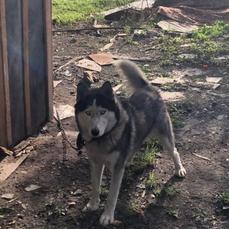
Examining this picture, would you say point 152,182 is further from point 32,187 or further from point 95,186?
point 32,187

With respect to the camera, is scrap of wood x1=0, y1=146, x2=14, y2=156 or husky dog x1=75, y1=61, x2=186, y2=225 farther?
scrap of wood x1=0, y1=146, x2=14, y2=156

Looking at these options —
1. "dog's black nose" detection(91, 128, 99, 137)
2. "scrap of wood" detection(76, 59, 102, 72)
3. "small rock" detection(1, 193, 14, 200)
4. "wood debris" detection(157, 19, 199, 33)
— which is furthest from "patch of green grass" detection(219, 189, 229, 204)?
"wood debris" detection(157, 19, 199, 33)

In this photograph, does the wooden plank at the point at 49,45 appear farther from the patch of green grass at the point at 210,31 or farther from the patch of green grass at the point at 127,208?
the patch of green grass at the point at 210,31

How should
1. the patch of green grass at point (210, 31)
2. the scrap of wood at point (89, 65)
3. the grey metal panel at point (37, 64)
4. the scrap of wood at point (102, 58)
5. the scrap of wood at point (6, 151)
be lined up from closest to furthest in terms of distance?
the scrap of wood at point (6, 151)
the grey metal panel at point (37, 64)
the scrap of wood at point (89, 65)
the scrap of wood at point (102, 58)
the patch of green grass at point (210, 31)

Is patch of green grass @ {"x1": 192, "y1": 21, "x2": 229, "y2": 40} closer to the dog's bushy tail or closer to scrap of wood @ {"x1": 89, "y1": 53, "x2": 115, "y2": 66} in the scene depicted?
scrap of wood @ {"x1": 89, "y1": 53, "x2": 115, "y2": 66}

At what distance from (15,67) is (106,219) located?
7.57 feet

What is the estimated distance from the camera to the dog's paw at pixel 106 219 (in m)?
4.31

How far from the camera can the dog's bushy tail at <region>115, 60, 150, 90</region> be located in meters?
5.00

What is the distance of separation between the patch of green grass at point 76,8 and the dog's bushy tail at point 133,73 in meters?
7.51

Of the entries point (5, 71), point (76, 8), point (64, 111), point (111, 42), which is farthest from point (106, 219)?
point (76, 8)

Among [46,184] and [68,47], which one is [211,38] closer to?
[68,47]

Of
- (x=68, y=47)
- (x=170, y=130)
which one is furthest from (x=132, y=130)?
(x=68, y=47)

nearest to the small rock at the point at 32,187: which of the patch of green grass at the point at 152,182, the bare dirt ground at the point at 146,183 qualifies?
the bare dirt ground at the point at 146,183

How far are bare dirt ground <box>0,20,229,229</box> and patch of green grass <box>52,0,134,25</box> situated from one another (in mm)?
5585
